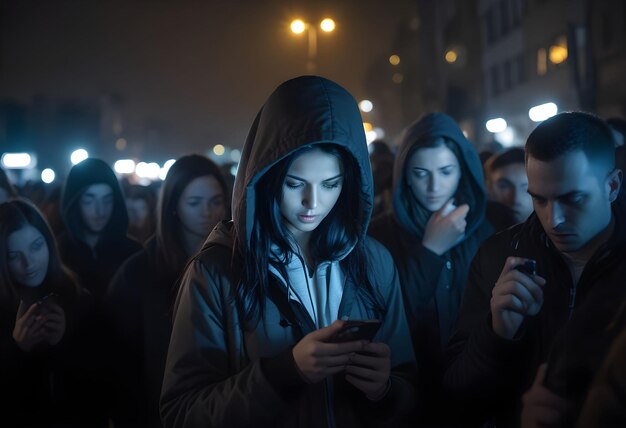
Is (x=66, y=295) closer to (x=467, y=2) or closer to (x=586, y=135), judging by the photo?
(x=586, y=135)

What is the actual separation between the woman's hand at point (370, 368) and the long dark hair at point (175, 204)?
2.51 metres

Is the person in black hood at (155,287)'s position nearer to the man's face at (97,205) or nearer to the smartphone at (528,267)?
the man's face at (97,205)

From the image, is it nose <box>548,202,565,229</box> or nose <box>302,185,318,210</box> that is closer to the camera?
nose <box>548,202,565,229</box>

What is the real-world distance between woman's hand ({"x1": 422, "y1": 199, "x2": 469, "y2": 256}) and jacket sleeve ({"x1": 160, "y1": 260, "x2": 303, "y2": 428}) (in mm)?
1955

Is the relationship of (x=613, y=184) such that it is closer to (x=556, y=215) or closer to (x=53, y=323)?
(x=556, y=215)

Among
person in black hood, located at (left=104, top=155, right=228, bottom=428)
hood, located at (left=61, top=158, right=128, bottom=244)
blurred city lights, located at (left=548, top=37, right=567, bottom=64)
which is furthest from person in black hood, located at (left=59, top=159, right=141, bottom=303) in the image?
blurred city lights, located at (left=548, top=37, right=567, bottom=64)

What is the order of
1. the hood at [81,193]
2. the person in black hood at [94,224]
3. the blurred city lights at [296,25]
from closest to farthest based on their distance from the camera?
the person in black hood at [94,224]
the hood at [81,193]
the blurred city lights at [296,25]

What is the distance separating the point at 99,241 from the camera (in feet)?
18.0

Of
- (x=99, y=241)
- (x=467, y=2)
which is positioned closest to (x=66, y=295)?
(x=99, y=241)

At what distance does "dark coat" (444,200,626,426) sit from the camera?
1710mm

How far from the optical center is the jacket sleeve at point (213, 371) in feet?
7.15

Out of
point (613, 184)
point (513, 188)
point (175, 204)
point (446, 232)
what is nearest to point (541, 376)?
point (613, 184)

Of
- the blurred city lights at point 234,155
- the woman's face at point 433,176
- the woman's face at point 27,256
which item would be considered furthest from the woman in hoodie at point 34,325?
the blurred city lights at point 234,155

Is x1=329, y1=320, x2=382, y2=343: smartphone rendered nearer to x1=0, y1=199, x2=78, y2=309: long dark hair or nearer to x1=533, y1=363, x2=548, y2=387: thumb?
x1=533, y1=363, x2=548, y2=387: thumb
